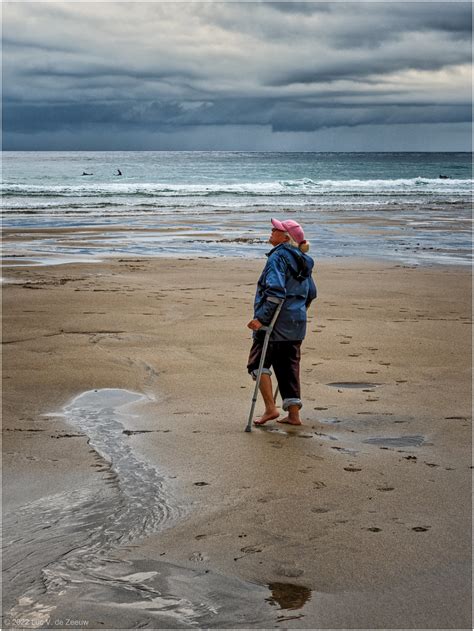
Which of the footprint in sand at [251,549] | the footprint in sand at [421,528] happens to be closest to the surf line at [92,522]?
the footprint in sand at [251,549]

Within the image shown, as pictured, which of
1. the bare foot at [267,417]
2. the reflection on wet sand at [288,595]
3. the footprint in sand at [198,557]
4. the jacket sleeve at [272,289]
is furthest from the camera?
the bare foot at [267,417]

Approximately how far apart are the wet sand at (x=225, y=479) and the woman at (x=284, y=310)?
1.03ft

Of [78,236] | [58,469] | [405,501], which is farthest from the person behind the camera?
[78,236]

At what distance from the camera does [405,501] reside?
15.0 feet

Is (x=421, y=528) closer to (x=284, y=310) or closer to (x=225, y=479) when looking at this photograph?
(x=225, y=479)

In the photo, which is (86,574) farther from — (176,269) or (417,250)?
(417,250)

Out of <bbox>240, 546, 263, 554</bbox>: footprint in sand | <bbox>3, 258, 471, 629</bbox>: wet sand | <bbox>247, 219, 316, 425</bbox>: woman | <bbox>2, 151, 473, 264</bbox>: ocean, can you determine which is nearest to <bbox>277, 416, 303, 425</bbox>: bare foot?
<bbox>247, 219, 316, 425</bbox>: woman

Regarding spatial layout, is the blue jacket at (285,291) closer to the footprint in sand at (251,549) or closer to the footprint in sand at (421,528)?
the footprint in sand at (421,528)

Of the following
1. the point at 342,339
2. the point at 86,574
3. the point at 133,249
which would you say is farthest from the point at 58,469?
the point at 133,249

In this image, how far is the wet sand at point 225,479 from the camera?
11.3ft

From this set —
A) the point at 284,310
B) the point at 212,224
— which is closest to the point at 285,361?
the point at 284,310

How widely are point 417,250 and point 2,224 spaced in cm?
1429

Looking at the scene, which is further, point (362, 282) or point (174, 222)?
point (174, 222)

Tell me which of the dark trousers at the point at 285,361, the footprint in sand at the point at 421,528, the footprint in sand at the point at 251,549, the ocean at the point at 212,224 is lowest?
the footprint in sand at the point at 421,528
